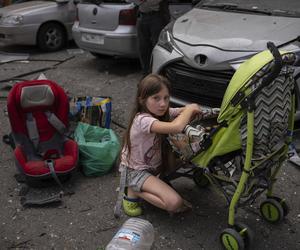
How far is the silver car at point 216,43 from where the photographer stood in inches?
161

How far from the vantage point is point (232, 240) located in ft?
9.18

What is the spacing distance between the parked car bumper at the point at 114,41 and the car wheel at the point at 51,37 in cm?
181

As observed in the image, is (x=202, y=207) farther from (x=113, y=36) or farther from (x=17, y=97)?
(x=113, y=36)

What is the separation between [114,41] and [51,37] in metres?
2.60

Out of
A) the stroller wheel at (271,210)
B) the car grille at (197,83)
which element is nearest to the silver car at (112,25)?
the car grille at (197,83)

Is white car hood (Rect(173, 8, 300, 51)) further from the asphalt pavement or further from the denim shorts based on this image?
the denim shorts

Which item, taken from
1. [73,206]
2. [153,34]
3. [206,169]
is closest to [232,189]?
[206,169]

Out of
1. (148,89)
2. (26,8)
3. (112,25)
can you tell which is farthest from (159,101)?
(26,8)

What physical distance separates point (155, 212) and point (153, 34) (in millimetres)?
3363

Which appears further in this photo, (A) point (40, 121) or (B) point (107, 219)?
(A) point (40, 121)

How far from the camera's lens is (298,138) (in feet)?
14.9

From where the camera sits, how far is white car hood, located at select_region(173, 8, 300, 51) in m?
4.12

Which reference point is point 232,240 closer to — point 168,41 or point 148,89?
point 148,89

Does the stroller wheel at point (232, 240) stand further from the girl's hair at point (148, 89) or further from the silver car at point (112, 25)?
the silver car at point (112, 25)
